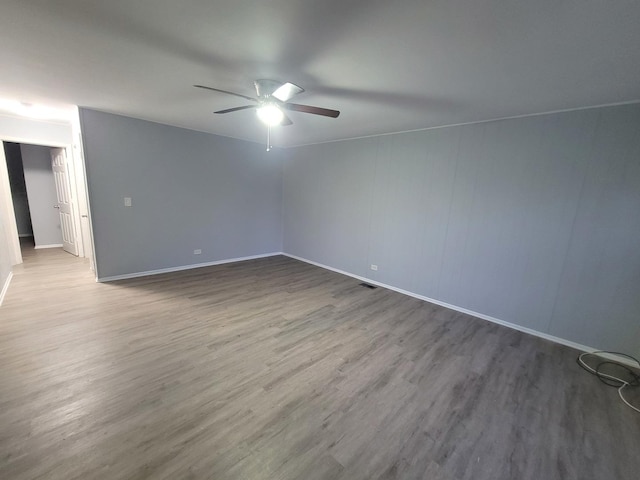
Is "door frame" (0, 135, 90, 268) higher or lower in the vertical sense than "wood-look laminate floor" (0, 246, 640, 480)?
higher

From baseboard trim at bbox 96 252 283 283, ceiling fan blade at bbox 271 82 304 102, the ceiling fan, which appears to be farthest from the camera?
baseboard trim at bbox 96 252 283 283

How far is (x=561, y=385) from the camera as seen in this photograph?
216 centimetres

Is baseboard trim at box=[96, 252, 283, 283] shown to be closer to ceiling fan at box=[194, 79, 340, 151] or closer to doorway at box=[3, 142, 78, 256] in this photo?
doorway at box=[3, 142, 78, 256]

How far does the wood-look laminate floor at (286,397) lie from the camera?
4.71 feet

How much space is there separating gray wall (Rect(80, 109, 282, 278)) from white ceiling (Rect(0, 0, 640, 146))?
102 cm

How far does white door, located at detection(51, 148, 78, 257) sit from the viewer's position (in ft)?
16.1

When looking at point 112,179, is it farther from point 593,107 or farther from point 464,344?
point 593,107

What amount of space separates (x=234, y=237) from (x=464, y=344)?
171 inches

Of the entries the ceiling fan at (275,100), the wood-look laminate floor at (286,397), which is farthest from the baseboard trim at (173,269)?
the ceiling fan at (275,100)

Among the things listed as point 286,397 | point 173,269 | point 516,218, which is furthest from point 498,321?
point 173,269

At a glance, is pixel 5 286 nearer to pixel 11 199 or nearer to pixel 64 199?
pixel 11 199

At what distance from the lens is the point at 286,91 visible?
2.10m

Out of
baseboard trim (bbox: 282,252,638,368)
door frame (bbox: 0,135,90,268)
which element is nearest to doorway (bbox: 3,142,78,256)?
door frame (bbox: 0,135,90,268)

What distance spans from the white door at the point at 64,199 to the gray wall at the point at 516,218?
5.34 metres
